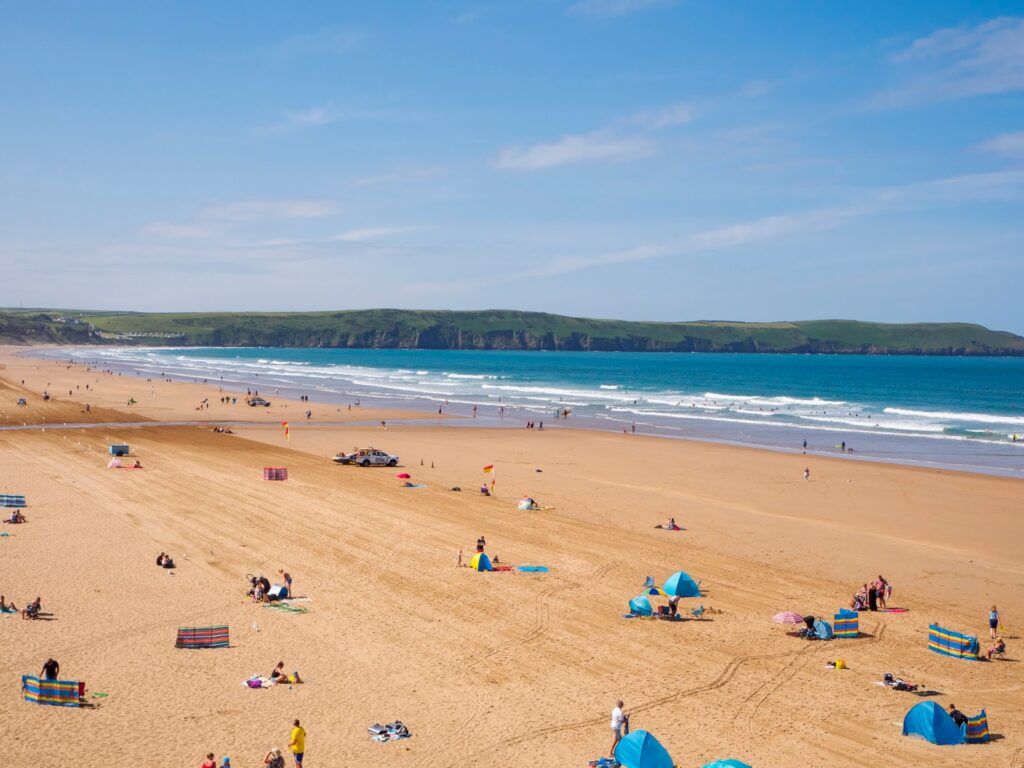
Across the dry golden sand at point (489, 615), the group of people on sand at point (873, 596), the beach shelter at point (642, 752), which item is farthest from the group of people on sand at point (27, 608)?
the group of people on sand at point (873, 596)

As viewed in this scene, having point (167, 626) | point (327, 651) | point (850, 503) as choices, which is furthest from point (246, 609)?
point (850, 503)

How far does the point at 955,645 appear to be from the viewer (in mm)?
19781

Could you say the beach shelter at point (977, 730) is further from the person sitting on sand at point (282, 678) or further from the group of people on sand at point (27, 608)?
the group of people on sand at point (27, 608)

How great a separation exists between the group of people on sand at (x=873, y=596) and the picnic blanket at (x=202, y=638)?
15.4 m

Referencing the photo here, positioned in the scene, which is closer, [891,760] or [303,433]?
[891,760]

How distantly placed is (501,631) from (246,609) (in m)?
6.34

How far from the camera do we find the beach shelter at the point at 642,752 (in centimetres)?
1388

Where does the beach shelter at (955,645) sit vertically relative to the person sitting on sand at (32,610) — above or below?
above

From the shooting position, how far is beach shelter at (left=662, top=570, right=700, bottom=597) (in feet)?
76.1

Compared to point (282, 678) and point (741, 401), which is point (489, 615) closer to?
point (282, 678)

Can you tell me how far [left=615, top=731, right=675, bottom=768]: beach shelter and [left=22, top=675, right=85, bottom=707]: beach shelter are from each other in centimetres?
981

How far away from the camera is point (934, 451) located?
55.6 metres

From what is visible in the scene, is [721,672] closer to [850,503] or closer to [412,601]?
[412,601]

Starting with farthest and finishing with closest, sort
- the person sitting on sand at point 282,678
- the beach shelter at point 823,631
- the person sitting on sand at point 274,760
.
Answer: the beach shelter at point 823,631, the person sitting on sand at point 282,678, the person sitting on sand at point 274,760
